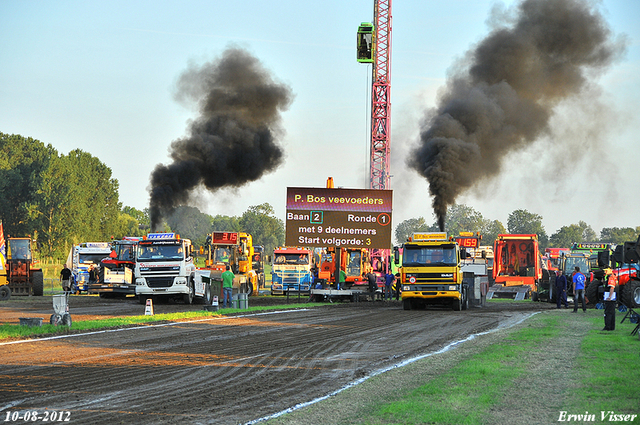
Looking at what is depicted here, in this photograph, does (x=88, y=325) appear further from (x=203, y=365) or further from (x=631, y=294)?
(x=631, y=294)

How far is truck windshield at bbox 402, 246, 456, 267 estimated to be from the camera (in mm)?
29328

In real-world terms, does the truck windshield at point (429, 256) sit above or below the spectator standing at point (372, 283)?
above

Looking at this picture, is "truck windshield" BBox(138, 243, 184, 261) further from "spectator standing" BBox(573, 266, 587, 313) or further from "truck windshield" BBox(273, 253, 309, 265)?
"spectator standing" BBox(573, 266, 587, 313)

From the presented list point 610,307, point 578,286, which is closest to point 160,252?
point 578,286

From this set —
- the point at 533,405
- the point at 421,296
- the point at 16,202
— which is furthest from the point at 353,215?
the point at 16,202

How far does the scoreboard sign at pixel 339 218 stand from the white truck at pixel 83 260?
48.0ft

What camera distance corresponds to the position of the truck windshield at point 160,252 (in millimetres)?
32812

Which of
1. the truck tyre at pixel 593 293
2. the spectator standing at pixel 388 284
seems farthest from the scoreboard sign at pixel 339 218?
the truck tyre at pixel 593 293

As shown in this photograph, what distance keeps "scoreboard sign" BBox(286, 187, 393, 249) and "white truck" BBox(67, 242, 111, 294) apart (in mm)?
14625

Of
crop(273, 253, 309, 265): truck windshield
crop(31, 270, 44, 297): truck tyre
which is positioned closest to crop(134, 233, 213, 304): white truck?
crop(31, 270, 44, 297): truck tyre

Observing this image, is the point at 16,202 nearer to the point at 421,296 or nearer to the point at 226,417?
the point at 421,296

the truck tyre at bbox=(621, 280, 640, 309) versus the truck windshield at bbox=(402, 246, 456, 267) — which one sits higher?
the truck windshield at bbox=(402, 246, 456, 267)

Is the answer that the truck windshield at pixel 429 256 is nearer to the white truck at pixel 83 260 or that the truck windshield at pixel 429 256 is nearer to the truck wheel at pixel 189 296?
the truck wheel at pixel 189 296

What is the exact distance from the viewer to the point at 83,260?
4419cm
